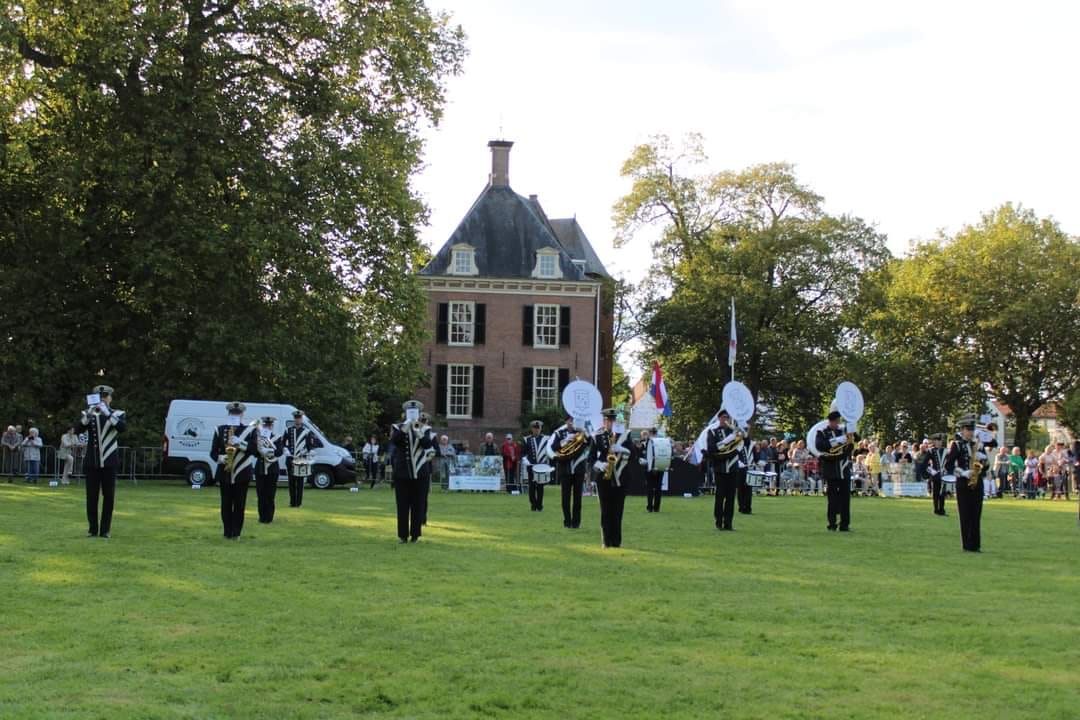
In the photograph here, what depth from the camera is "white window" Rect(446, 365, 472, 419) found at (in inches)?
2630

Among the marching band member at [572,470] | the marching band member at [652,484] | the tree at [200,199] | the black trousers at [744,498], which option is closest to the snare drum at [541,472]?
the marching band member at [652,484]

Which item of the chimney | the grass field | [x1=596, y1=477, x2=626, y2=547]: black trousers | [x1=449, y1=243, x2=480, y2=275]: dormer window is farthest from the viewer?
→ the chimney

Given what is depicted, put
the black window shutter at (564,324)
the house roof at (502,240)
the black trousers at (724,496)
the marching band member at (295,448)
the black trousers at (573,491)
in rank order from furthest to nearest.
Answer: the house roof at (502,240) < the black window shutter at (564,324) < the marching band member at (295,448) < the black trousers at (724,496) < the black trousers at (573,491)

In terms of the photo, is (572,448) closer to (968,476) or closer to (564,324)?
(968,476)

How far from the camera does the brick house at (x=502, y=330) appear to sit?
2628 inches

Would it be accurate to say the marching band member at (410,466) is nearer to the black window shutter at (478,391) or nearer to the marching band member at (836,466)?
the marching band member at (836,466)

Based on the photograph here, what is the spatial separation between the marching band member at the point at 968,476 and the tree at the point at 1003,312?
52.8 m

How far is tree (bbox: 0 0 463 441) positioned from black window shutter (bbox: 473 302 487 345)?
25683 millimetres

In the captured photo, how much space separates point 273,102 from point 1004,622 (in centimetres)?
3184

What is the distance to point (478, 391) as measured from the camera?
66.9 metres

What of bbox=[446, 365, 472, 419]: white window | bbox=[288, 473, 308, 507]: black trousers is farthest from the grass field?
bbox=[446, 365, 472, 419]: white window

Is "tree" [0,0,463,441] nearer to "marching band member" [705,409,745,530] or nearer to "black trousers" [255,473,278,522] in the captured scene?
"black trousers" [255,473,278,522]

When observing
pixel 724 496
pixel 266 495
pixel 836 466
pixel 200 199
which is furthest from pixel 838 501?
pixel 200 199

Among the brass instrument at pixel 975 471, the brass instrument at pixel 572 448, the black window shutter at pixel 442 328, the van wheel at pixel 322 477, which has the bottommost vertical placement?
the van wheel at pixel 322 477
